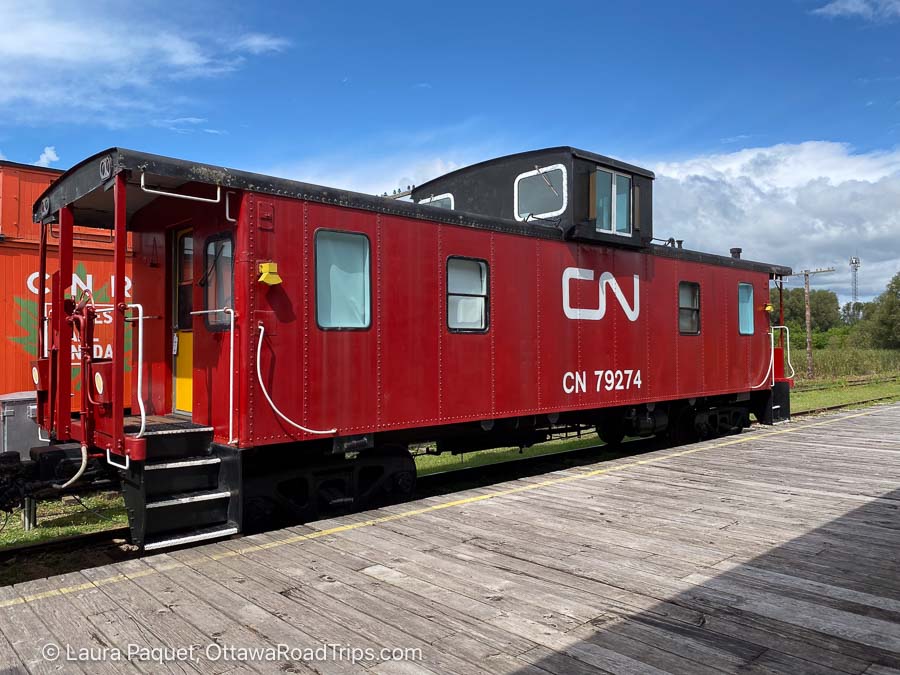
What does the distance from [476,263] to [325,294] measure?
74.7 inches

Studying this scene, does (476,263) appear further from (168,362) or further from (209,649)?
Result: (209,649)

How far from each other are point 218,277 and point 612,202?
5.08 m

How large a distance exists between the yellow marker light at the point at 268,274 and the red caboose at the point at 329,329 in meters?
0.02

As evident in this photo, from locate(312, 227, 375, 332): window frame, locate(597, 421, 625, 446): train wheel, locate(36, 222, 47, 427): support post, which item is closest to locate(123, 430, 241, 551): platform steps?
locate(312, 227, 375, 332): window frame

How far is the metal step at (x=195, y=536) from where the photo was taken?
477cm

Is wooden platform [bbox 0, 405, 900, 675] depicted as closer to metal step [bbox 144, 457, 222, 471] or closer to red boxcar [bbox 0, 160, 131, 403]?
metal step [bbox 144, 457, 222, 471]

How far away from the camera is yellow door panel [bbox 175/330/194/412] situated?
248 inches

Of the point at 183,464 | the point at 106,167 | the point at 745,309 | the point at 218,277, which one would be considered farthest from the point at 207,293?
the point at 745,309

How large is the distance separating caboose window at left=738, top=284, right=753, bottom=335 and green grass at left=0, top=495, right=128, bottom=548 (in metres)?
9.69

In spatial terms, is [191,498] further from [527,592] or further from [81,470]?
[527,592]

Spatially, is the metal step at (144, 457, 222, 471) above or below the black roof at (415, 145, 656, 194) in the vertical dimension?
below

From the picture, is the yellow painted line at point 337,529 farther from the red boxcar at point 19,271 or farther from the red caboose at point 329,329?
the red boxcar at point 19,271

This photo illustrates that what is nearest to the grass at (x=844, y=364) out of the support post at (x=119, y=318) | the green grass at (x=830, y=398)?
the green grass at (x=830, y=398)

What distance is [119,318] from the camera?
4.77m
